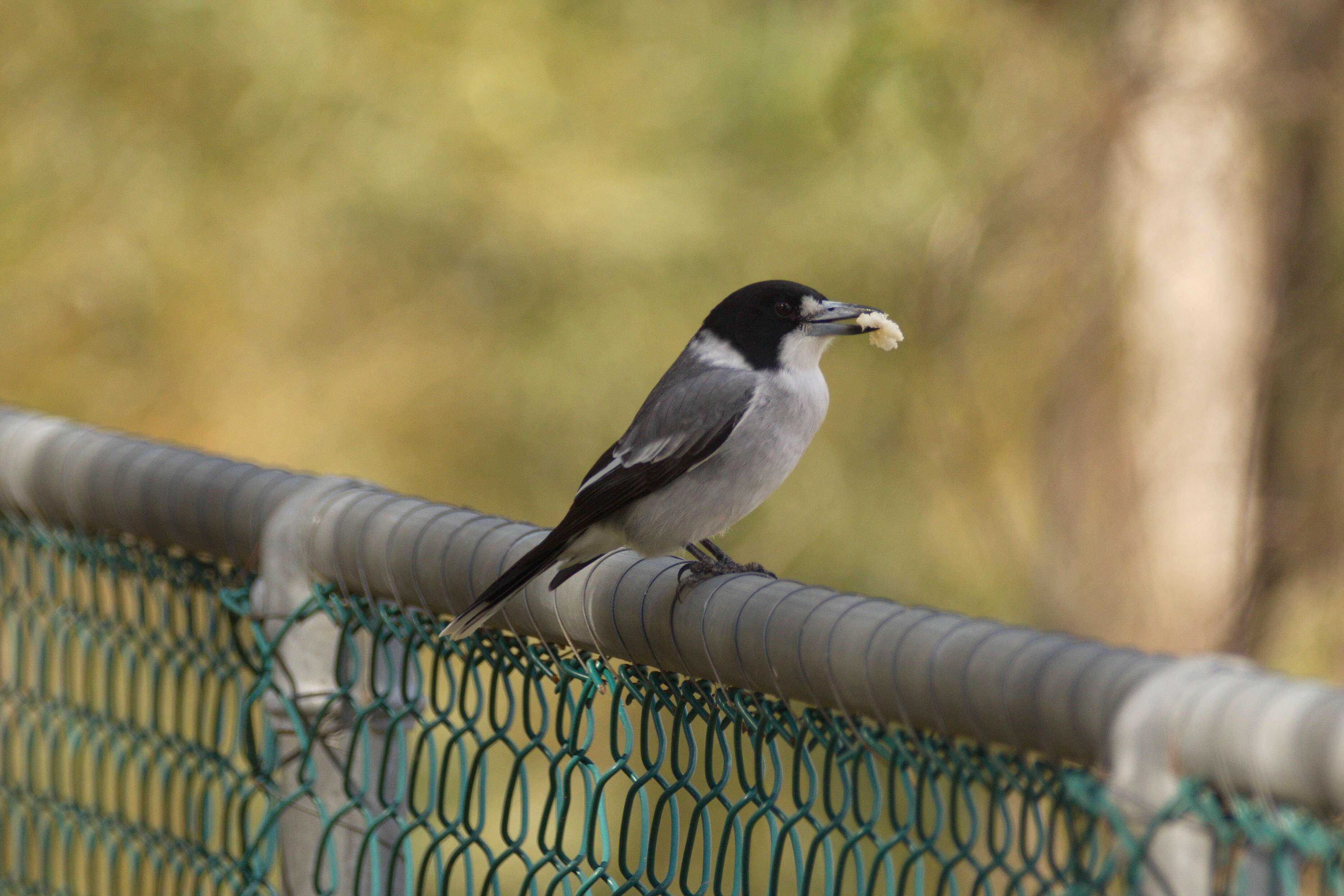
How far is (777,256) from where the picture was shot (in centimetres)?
767

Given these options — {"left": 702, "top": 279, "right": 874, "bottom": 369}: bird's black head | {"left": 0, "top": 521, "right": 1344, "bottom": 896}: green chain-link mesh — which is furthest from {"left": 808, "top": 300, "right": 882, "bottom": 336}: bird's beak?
{"left": 0, "top": 521, "right": 1344, "bottom": 896}: green chain-link mesh

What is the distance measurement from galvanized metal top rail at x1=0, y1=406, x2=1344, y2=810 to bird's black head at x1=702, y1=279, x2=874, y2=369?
3.45ft

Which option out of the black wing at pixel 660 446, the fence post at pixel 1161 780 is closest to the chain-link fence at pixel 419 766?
the fence post at pixel 1161 780

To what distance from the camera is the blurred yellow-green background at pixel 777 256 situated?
18.3 feet

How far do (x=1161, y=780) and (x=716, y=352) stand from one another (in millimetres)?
2088

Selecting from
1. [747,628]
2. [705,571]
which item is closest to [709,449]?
[705,571]

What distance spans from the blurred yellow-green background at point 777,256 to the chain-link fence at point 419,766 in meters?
2.38

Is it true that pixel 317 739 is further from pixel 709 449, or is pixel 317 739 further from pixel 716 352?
pixel 716 352

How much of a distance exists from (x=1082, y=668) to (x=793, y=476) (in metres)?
6.92

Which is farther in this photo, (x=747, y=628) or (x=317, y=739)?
(x=317, y=739)

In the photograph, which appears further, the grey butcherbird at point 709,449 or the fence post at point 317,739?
the grey butcherbird at point 709,449

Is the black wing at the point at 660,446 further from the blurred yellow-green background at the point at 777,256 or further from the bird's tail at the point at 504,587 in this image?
the blurred yellow-green background at the point at 777,256

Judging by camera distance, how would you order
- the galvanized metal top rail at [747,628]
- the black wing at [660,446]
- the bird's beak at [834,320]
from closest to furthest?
the galvanized metal top rail at [747,628] → the black wing at [660,446] → the bird's beak at [834,320]

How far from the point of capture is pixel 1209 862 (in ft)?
3.37
